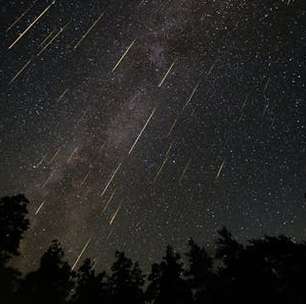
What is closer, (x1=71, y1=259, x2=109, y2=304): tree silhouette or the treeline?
the treeline

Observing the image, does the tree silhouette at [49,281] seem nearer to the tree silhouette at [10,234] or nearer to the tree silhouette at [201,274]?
the tree silhouette at [10,234]

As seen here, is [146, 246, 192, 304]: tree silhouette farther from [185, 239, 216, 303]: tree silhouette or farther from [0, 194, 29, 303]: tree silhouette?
[0, 194, 29, 303]: tree silhouette

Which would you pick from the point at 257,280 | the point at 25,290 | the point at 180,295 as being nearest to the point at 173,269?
the point at 180,295

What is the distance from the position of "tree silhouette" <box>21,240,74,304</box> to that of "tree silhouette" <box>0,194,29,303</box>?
4.00 feet

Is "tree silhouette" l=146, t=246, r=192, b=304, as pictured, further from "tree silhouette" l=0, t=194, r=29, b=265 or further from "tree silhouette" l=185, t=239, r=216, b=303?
"tree silhouette" l=0, t=194, r=29, b=265

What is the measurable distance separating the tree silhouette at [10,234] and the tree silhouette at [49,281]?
1.22m

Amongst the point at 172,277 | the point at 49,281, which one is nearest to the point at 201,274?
the point at 172,277

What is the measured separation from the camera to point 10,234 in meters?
24.6

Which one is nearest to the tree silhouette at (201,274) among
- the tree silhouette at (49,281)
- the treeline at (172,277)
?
the treeline at (172,277)

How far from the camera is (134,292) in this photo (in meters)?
28.1

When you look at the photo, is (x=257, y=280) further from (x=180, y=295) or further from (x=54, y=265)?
(x=54, y=265)

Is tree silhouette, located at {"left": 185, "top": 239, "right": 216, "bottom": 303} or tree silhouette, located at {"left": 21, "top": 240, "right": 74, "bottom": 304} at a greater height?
tree silhouette, located at {"left": 185, "top": 239, "right": 216, "bottom": 303}

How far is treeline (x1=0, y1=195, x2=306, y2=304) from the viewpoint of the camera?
16197 mm

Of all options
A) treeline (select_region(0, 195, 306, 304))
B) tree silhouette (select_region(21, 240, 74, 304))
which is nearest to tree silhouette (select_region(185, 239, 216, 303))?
treeline (select_region(0, 195, 306, 304))
